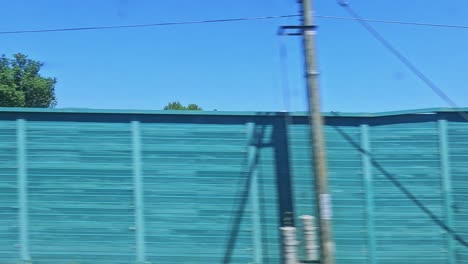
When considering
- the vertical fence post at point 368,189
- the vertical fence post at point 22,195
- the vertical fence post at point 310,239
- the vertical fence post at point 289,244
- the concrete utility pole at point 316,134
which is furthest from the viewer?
the vertical fence post at point 368,189

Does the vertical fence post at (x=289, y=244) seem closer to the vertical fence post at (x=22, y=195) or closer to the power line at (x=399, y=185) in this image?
the power line at (x=399, y=185)

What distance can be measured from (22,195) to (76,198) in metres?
0.95

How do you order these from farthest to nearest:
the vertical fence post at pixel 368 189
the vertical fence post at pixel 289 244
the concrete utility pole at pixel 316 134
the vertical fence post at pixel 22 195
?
the vertical fence post at pixel 368 189, the vertical fence post at pixel 22 195, the vertical fence post at pixel 289 244, the concrete utility pole at pixel 316 134

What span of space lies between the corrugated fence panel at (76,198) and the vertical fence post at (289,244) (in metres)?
2.70

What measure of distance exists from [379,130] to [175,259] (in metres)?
4.34

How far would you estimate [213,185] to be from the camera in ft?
32.1

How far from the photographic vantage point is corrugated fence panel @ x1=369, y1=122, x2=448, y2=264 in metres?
9.80

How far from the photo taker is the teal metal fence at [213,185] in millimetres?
9695

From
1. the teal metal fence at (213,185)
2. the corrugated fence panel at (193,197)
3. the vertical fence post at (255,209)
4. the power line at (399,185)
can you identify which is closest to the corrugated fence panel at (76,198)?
the teal metal fence at (213,185)

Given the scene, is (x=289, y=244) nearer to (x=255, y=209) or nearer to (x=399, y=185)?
(x=255, y=209)

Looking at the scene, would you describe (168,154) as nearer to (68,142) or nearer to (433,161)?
(68,142)

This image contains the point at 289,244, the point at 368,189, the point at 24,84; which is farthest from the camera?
the point at 24,84

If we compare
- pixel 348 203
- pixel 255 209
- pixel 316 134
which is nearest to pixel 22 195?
pixel 255 209

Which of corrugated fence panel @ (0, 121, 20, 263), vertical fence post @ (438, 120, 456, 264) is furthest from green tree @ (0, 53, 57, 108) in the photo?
vertical fence post @ (438, 120, 456, 264)
